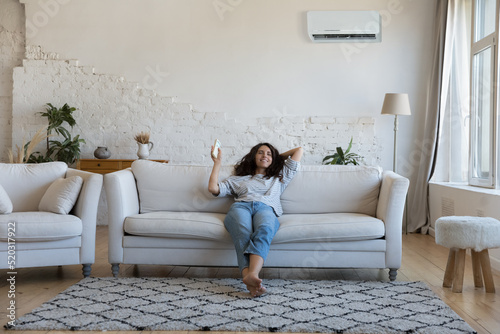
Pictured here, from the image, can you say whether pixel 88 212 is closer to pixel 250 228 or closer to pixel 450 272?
pixel 250 228

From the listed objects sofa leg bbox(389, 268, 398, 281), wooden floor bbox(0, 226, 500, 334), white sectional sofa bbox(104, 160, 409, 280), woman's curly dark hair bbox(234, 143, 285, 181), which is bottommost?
wooden floor bbox(0, 226, 500, 334)

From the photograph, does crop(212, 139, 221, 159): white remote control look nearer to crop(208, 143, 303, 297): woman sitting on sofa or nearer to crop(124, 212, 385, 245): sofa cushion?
crop(208, 143, 303, 297): woman sitting on sofa

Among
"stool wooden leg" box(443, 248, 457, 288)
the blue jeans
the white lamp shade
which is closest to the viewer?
the blue jeans

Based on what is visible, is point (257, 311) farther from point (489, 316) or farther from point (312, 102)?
point (312, 102)

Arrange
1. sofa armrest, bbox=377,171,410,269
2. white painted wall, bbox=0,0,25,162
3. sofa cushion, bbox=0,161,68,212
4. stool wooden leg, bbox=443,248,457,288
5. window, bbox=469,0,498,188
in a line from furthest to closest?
white painted wall, bbox=0,0,25,162
window, bbox=469,0,498,188
sofa cushion, bbox=0,161,68,212
sofa armrest, bbox=377,171,410,269
stool wooden leg, bbox=443,248,457,288

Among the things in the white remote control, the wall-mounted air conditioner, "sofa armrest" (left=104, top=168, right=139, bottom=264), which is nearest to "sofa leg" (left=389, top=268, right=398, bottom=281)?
the white remote control

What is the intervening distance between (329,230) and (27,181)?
89.7 inches

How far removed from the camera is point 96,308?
9.18ft

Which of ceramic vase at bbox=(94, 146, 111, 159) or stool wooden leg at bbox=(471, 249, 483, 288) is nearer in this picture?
stool wooden leg at bbox=(471, 249, 483, 288)

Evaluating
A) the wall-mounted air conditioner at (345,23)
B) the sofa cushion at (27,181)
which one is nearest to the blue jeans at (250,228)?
the sofa cushion at (27,181)

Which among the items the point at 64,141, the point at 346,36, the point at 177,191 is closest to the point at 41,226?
the point at 177,191

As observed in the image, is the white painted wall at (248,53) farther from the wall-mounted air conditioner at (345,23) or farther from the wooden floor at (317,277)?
the wooden floor at (317,277)

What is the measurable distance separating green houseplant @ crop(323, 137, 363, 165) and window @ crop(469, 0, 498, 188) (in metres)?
1.37

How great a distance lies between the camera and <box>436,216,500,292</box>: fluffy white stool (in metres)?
3.20
